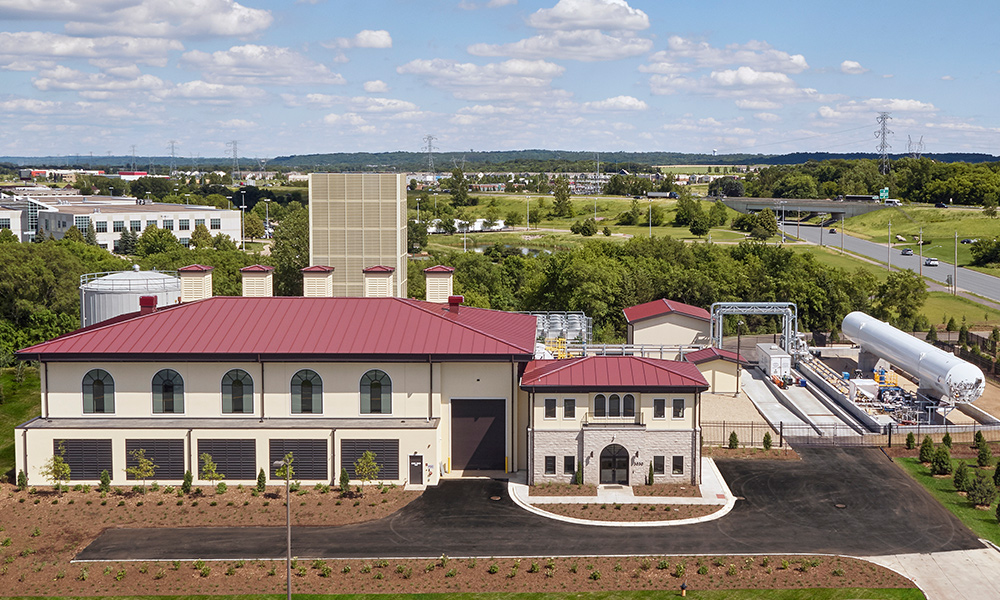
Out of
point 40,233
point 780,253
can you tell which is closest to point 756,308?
point 780,253

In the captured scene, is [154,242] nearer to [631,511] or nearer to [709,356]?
[709,356]

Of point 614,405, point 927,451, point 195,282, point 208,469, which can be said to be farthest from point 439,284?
point 927,451

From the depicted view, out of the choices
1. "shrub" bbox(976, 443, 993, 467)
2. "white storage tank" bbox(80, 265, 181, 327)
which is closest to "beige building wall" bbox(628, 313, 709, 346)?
"shrub" bbox(976, 443, 993, 467)

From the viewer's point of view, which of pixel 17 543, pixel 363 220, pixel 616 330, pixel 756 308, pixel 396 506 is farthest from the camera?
pixel 616 330

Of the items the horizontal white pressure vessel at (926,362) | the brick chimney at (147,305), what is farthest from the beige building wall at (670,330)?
the brick chimney at (147,305)

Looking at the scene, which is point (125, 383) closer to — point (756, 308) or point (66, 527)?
point (66, 527)
